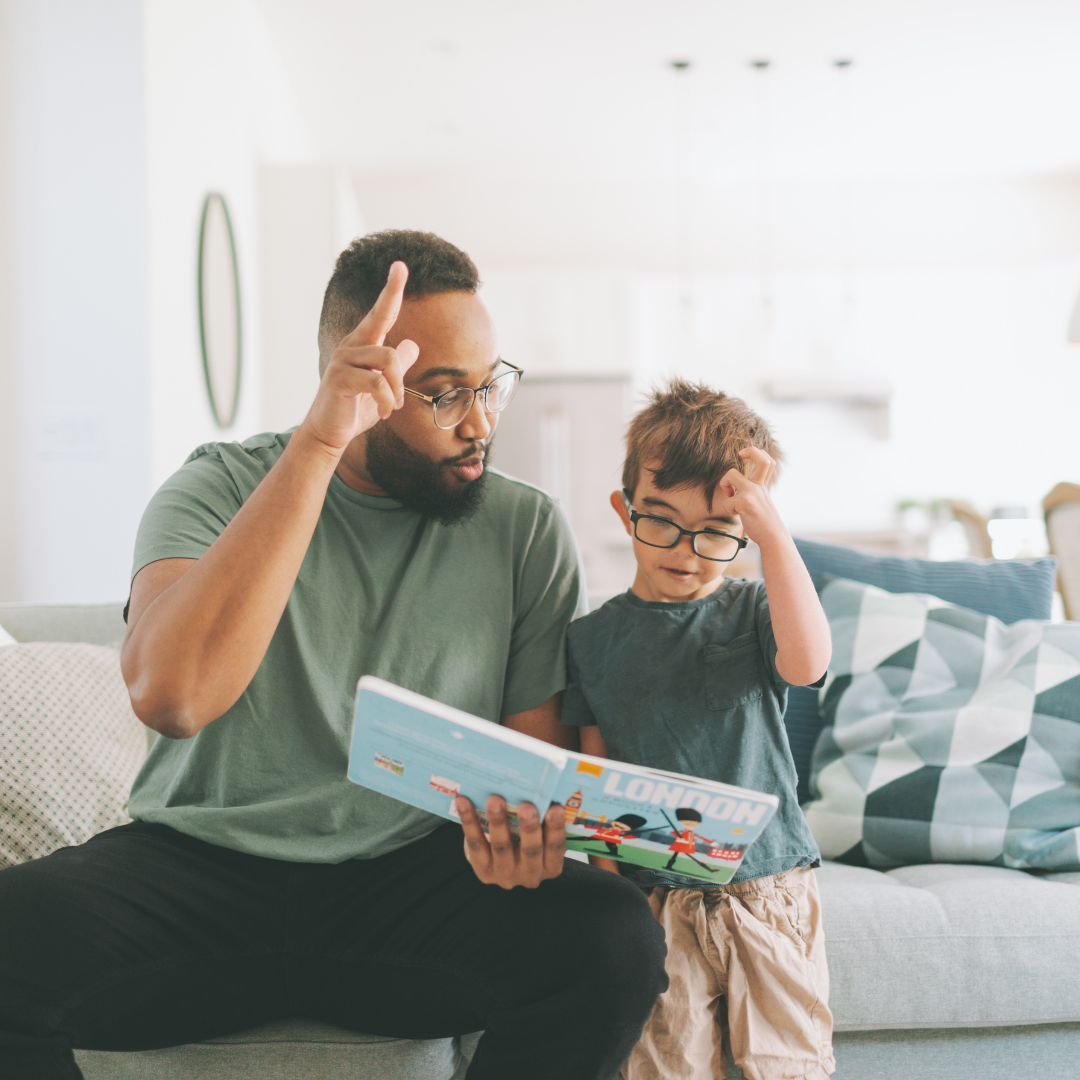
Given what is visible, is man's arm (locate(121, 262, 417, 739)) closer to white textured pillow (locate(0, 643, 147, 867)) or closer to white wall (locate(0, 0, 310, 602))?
white textured pillow (locate(0, 643, 147, 867))

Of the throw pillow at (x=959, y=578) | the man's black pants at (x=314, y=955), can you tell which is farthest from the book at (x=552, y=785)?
the throw pillow at (x=959, y=578)

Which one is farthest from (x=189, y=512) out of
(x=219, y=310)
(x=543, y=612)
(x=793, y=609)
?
(x=219, y=310)

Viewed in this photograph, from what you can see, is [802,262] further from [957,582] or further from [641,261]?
[957,582]

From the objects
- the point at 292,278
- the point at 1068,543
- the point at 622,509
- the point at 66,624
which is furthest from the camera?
the point at 292,278

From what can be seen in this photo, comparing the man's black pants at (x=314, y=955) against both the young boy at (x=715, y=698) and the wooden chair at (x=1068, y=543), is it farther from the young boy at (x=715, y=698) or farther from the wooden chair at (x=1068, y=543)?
the wooden chair at (x=1068, y=543)

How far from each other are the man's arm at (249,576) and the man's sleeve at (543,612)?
13.8 inches

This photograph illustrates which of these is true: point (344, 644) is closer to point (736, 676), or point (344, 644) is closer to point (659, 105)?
point (736, 676)

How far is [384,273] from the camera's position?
48.4 inches

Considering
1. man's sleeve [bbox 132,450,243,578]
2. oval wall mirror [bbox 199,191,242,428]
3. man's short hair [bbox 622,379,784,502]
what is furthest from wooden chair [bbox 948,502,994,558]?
oval wall mirror [bbox 199,191,242,428]

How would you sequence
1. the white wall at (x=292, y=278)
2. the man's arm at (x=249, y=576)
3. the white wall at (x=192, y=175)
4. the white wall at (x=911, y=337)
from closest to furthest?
the man's arm at (x=249, y=576) → the white wall at (x=192, y=175) → the white wall at (x=292, y=278) → the white wall at (x=911, y=337)

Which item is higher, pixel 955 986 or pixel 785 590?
pixel 785 590

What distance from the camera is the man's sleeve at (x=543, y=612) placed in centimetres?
118

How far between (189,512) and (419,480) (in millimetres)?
273

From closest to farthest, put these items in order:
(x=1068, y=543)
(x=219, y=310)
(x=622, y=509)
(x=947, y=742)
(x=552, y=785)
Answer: (x=552, y=785)
(x=622, y=509)
(x=947, y=742)
(x=1068, y=543)
(x=219, y=310)
